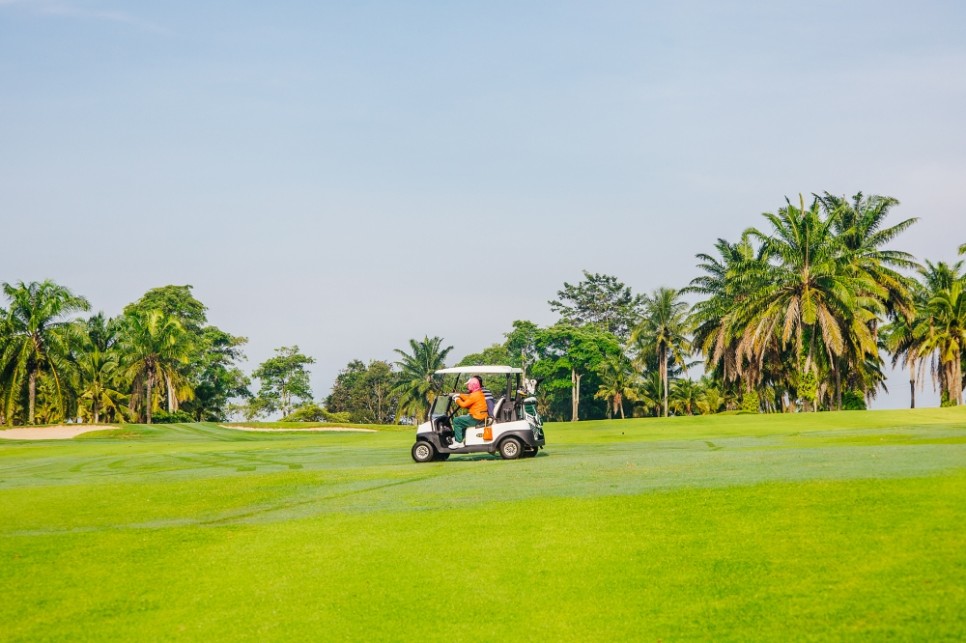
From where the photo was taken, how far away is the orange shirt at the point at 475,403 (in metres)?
21.9

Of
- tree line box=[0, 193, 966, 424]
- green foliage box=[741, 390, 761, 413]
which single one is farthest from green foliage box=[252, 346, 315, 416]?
green foliage box=[741, 390, 761, 413]

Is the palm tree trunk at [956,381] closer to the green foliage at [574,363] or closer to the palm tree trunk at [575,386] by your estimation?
the green foliage at [574,363]

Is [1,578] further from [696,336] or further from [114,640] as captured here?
[696,336]

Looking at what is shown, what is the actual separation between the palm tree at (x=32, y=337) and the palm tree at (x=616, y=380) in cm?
5138

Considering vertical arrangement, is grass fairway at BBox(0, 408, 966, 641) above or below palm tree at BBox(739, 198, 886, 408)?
below

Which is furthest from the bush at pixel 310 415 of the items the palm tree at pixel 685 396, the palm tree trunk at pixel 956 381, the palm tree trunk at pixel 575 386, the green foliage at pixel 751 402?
the palm tree trunk at pixel 956 381

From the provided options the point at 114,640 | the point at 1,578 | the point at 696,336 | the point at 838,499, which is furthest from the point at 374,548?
the point at 696,336

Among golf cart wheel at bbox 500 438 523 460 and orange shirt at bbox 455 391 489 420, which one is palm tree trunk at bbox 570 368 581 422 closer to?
golf cart wheel at bbox 500 438 523 460

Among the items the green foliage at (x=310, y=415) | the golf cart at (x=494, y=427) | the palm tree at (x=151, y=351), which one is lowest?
the green foliage at (x=310, y=415)

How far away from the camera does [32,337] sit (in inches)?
2454

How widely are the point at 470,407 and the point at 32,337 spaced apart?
163 feet

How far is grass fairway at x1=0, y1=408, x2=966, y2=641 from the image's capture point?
8.51 m

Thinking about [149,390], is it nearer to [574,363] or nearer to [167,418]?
[167,418]

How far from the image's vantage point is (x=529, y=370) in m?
103
